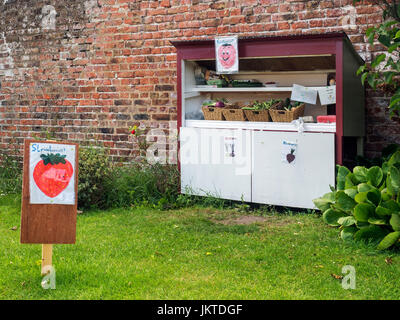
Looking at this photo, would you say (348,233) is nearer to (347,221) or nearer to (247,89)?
(347,221)

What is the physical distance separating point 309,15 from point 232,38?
1206mm

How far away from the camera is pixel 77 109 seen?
880 cm

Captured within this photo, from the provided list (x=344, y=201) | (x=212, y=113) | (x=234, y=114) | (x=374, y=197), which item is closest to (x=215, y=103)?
(x=212, y=113)

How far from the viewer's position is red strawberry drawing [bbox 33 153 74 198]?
13.0 feet

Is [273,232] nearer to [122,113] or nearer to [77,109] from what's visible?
[122,113]

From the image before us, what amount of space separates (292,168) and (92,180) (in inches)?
99.9

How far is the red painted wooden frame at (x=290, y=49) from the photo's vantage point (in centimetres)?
583

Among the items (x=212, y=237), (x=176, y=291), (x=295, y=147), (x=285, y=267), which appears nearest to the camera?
(x=176, y=291)

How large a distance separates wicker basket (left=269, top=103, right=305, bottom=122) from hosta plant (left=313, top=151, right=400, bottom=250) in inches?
49.9

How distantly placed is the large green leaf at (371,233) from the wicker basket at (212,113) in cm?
258

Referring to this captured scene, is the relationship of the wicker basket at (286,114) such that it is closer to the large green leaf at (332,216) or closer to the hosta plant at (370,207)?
the hosta plant at (370,207)

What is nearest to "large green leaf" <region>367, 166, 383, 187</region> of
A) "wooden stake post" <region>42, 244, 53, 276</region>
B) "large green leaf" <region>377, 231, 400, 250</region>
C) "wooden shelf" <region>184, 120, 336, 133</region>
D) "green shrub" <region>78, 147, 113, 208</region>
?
"large green leaf" <region>377, 231, 400, 250</region>

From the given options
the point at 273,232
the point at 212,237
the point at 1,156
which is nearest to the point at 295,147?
the point at 273,232

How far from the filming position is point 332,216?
17.5 ft
